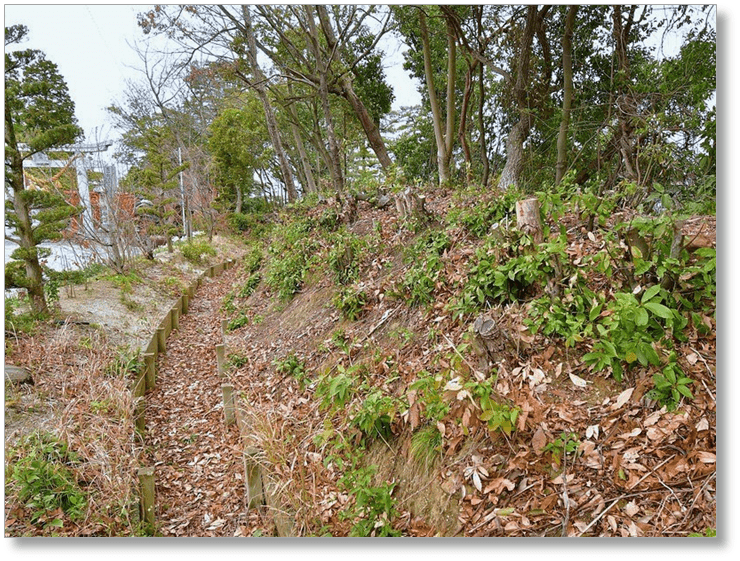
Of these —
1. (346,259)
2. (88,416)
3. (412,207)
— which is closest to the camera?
(88,416)

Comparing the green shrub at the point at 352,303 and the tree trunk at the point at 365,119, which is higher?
the tree trunk at the point at 365,119

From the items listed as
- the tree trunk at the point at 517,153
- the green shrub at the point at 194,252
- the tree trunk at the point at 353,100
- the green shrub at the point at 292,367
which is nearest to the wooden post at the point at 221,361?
the green shrub at the point at 292,367

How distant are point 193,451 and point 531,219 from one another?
10.7ft

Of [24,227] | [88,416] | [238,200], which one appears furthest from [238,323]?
[238,200]

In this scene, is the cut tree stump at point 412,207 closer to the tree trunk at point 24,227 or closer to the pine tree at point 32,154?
the pine tree at point 32,154

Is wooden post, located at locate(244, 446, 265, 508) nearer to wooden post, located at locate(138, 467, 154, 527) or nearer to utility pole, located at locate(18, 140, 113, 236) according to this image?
wooden post, located at locate(138, 467, 154, 527)

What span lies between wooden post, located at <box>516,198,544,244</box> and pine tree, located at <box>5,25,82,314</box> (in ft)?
12.1

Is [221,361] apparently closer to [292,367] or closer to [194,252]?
[292,367]

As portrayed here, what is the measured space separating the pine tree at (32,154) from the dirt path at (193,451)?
5.18ft

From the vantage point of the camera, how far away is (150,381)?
14.8 ft

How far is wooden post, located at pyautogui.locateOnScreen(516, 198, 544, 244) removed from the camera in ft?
9.87

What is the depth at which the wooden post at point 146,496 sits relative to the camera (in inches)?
107

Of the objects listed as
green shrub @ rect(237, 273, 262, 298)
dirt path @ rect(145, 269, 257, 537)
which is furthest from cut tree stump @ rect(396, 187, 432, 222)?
green shrub @ rect(237, 273, 262, 298)

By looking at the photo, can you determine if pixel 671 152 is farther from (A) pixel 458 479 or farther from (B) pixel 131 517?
(B) pixel 131 517
